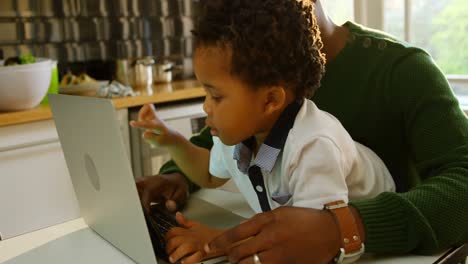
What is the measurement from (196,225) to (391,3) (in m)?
2.12

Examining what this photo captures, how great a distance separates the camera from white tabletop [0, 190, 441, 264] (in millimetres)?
759

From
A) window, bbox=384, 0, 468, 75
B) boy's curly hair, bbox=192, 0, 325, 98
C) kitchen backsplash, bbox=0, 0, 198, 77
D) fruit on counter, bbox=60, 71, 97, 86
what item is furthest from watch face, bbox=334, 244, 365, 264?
kitchen backsplash, bbox=0, 0, 198, 77

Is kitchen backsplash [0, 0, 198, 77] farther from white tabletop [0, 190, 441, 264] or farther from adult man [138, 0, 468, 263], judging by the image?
white tabletop [0, 190, 441, 264]

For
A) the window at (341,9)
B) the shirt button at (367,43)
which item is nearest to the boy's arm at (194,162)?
the shirt button at (367,43)

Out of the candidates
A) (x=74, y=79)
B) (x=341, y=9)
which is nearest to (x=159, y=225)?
(x=74, y=79)

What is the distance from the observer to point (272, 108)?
86cm

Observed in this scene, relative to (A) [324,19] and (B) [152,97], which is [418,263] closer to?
(A) [324,19]

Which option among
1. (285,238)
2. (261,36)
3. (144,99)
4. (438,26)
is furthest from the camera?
(438,26)

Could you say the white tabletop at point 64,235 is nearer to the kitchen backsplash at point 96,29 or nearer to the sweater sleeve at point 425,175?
the sweater sleeve at point 425,175

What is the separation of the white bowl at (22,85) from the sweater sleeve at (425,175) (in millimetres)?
1509

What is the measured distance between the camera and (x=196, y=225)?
0.79 metres

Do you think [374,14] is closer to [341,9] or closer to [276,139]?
[341,9]

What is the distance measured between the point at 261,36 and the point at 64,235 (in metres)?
0.50

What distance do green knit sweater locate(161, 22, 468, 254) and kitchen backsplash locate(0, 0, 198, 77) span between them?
5.49 feet
